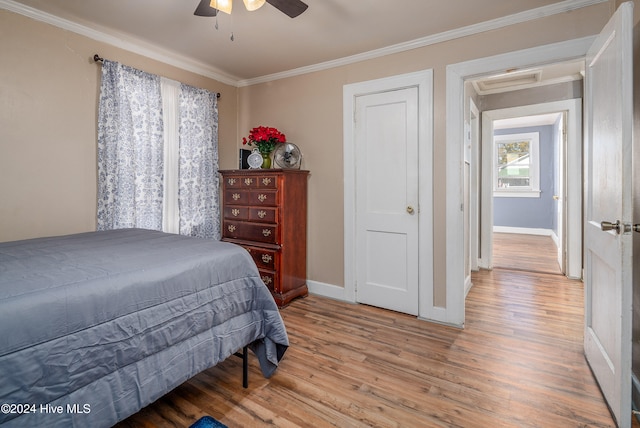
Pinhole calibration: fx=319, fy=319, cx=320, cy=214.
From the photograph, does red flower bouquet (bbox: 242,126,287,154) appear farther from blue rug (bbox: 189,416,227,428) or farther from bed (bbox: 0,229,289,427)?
blue rug (bbox: 189,416,227,428)

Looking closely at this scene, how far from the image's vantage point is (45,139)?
2490 millimetres

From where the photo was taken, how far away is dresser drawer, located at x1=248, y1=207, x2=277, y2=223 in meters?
3.27

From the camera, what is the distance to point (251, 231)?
11.3 feet

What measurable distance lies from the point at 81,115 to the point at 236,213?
161 cm

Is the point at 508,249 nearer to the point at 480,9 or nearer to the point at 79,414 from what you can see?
the point at 480,9

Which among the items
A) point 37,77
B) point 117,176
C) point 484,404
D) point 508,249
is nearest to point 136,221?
point 117,176

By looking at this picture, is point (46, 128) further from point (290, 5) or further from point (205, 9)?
point (290, 5)

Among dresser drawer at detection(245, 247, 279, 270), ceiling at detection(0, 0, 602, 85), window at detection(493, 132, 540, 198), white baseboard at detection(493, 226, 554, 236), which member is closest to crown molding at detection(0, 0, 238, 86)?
ceiling at detection(0, 0, 602, 85)

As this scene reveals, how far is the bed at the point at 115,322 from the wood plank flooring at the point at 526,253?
4.42m

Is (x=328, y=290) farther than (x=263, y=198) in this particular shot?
Yes

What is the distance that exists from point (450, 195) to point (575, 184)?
2474 mm

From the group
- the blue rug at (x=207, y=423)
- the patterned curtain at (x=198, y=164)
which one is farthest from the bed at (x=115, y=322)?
the patterned curtain at (x=198, y=164)

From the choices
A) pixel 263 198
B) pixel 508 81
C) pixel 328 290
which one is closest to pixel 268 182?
pixel 263 198

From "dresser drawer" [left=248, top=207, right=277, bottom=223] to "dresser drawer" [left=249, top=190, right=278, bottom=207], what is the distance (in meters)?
0.05
